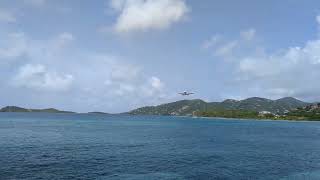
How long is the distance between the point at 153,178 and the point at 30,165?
76.8ft

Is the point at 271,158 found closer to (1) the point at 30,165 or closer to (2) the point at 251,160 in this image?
(2) the point at 251,160

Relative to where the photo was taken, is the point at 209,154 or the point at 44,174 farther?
the point at 209,154

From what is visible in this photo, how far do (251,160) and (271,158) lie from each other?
8145 mm

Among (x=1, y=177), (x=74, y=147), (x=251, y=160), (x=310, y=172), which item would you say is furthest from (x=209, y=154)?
(x=1, y=177)

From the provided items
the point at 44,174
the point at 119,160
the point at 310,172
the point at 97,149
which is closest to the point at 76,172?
the point at 44,174

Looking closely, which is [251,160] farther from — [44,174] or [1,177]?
[1,177]

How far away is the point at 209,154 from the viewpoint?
3846 inches

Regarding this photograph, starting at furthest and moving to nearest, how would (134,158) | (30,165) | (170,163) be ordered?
(134,158), (170,163), (30,165)

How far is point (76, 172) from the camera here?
218ft

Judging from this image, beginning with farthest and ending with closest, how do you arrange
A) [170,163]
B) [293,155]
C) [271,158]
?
[293,155]
[271,158]
[170,163]

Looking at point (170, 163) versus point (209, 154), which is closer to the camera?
point (170, 163)

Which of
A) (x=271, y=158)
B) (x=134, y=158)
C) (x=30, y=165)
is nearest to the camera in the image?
(x=30, y=165)

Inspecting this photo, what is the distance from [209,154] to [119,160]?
2557cm

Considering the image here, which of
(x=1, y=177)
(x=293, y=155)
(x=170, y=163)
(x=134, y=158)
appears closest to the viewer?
(x=1, y=177)
